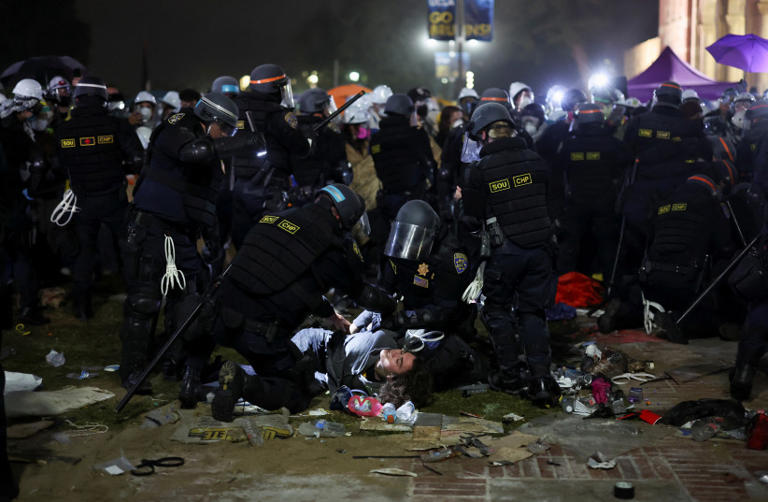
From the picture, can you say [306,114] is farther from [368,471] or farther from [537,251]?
[368,471]

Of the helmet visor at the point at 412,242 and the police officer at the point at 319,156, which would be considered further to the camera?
the police officer at the point at 319,156

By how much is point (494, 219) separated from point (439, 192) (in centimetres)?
362

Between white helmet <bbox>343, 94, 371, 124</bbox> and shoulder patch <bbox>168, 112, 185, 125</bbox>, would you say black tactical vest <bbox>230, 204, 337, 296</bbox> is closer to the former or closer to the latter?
shoulder patch <bbox>168, 112, 185, 125</bbox>

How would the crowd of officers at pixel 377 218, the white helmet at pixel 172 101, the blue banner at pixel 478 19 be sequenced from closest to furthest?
1. the crowd of officers at pixel 377 218
2. the white helmet at pixel 172 101
3. the blue banner at pixel 478 19

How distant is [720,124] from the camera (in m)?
12.3

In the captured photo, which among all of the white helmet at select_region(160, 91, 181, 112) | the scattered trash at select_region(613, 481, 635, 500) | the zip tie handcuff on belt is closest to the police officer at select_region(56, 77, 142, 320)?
the zip tie handcuff on belt

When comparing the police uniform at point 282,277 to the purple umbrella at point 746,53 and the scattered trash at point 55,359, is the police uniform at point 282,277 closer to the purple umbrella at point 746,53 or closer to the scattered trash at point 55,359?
the scattered trash at point 55,359

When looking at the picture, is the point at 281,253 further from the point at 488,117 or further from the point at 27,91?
the point at 27,91

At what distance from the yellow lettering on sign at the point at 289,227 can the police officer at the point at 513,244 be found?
1.77 meters

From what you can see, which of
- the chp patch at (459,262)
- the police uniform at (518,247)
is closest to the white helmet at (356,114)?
the police uniform at (518,247)

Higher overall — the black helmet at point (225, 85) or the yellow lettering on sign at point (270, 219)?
Result: the black helmet at point (225, 85)

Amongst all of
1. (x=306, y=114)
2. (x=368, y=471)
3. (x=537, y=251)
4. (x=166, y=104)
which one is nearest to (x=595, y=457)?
(x=368, y=471)

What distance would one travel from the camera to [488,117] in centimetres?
701

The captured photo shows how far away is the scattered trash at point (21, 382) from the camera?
21.9ft
